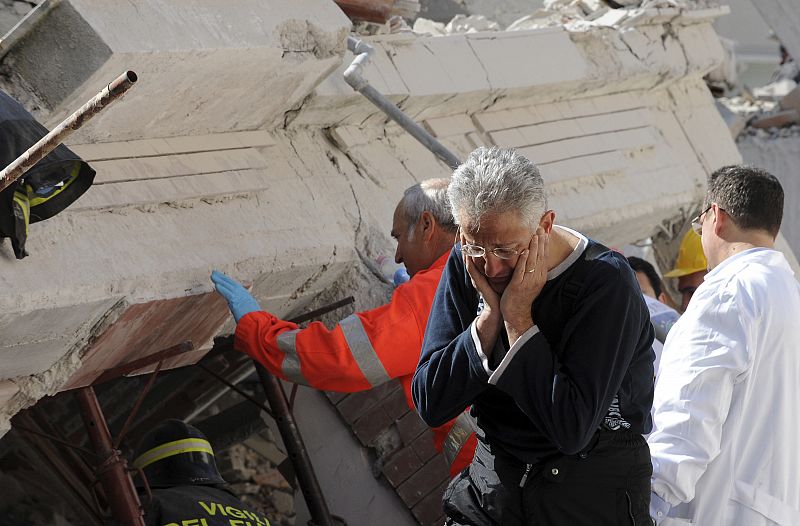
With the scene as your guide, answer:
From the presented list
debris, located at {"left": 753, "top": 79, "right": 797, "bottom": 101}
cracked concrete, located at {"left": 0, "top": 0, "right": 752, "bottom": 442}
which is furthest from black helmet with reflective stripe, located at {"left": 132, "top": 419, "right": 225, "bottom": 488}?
debris, located at {"left": 753, "top": 79, "right": 797, "bottom": 101}

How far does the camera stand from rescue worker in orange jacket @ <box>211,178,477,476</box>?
349 centimetres

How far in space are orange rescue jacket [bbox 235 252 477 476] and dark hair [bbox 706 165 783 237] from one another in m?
0.88

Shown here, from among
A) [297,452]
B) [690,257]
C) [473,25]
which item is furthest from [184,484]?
[473,25]

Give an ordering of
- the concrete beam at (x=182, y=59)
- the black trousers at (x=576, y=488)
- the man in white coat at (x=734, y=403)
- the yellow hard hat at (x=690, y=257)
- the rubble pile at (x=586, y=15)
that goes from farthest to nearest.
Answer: the rubble pile at (x=586, y=15) → the yellow hard hat at (x=690, y=257) → the concrete beam at (x=182, y=59) → the man in white coat at (x=734, y=403) → the black trousers at (x=576, y=488)

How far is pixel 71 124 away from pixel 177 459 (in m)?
1.82

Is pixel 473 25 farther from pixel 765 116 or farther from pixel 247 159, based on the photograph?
pixel 765 116

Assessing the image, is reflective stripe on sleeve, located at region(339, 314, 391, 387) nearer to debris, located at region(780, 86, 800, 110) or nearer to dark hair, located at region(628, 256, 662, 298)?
dark hair, located at region(628, 256, 662, 298)

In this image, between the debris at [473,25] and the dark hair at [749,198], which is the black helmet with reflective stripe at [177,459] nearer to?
the dark hair at [749,198]

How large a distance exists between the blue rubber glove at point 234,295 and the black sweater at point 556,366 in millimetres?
949

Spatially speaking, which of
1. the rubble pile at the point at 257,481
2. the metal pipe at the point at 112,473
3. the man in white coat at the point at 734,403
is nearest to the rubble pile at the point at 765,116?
the rubble pile at the point at 257,481

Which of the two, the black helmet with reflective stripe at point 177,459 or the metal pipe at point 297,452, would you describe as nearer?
the black helmet with reflective stripe at point 177,459

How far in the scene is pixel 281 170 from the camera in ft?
13.6

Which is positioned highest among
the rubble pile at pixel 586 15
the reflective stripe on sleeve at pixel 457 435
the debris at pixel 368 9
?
the debris at pixel 368 9

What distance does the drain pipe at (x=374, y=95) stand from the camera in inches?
162
